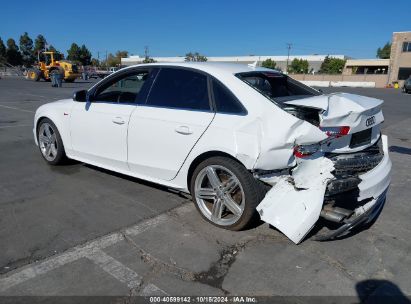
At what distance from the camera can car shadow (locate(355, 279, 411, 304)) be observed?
2699 millimetres

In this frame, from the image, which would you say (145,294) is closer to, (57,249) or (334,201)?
(57,249)

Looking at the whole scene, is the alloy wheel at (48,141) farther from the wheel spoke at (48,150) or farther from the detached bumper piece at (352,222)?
the detached bumper piece at (352,222)

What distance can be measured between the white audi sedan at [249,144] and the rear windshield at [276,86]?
0.05ft

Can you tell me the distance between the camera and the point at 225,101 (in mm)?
3682

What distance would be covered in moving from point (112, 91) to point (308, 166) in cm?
285

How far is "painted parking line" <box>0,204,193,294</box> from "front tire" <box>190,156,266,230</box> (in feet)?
2.28

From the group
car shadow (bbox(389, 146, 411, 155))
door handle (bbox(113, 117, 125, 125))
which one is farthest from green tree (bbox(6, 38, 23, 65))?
door handle (bbox(113, 117, 125, 125))

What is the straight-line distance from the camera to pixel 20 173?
535 centimetres

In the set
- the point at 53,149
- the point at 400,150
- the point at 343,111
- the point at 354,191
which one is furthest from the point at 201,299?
the point at 400,150

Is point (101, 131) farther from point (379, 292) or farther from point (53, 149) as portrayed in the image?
point (379, 292)

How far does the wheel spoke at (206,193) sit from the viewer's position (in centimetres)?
378

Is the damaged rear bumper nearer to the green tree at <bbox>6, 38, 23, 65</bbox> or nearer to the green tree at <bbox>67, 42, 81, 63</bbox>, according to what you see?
the green tree at <bbox>6, 38, 23, 65</bbox>

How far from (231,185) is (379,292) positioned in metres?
1.53

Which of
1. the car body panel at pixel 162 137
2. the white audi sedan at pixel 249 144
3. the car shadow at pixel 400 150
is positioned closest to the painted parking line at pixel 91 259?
the car body panel at pixel 162 137
